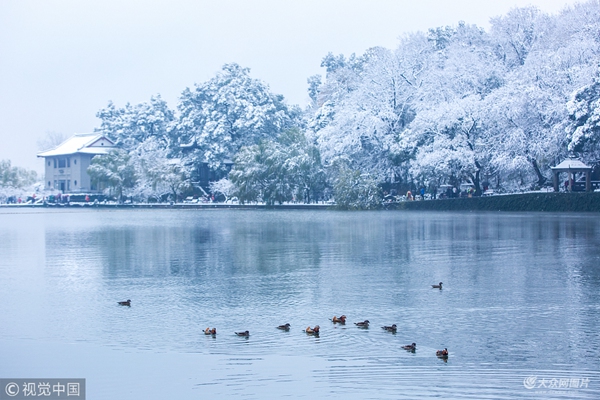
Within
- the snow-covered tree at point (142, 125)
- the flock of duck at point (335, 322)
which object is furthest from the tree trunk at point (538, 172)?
the snow-covered tree at point (142, 125)

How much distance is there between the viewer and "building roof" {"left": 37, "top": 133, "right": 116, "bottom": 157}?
8981 centimetres

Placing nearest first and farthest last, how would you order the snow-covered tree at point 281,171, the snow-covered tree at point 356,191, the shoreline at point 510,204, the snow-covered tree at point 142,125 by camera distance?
the shoreline at point 510,204
the snow-covered tree at point 356,191
the snow-covered tree at point 281,171
the snow-covered tree at point 142,125

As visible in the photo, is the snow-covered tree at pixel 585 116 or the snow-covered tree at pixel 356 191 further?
the snow-covered tree at pixel 356 191

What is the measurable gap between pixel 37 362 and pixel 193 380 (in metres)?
2.05

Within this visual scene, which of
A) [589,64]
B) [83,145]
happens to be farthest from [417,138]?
[83,145]

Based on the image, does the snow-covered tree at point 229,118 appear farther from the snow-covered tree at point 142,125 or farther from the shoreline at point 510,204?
the shoreline at point 510,204

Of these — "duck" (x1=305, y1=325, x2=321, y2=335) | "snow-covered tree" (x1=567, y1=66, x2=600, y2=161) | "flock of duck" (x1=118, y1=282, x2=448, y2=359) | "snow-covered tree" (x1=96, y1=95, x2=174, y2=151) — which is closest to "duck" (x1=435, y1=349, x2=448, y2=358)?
"flock of duck" (x1=118, y1=282, x2=448, y2=359)

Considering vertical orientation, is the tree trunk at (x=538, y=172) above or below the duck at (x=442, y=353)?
above

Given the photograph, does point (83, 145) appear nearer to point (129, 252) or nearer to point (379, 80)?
point (379, 80)

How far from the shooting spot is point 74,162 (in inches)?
3590

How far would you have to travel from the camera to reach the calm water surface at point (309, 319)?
8547 mm

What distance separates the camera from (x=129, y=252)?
22.4m

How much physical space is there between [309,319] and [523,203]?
35035 millimetres

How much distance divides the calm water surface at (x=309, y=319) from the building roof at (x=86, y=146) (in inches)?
2724
